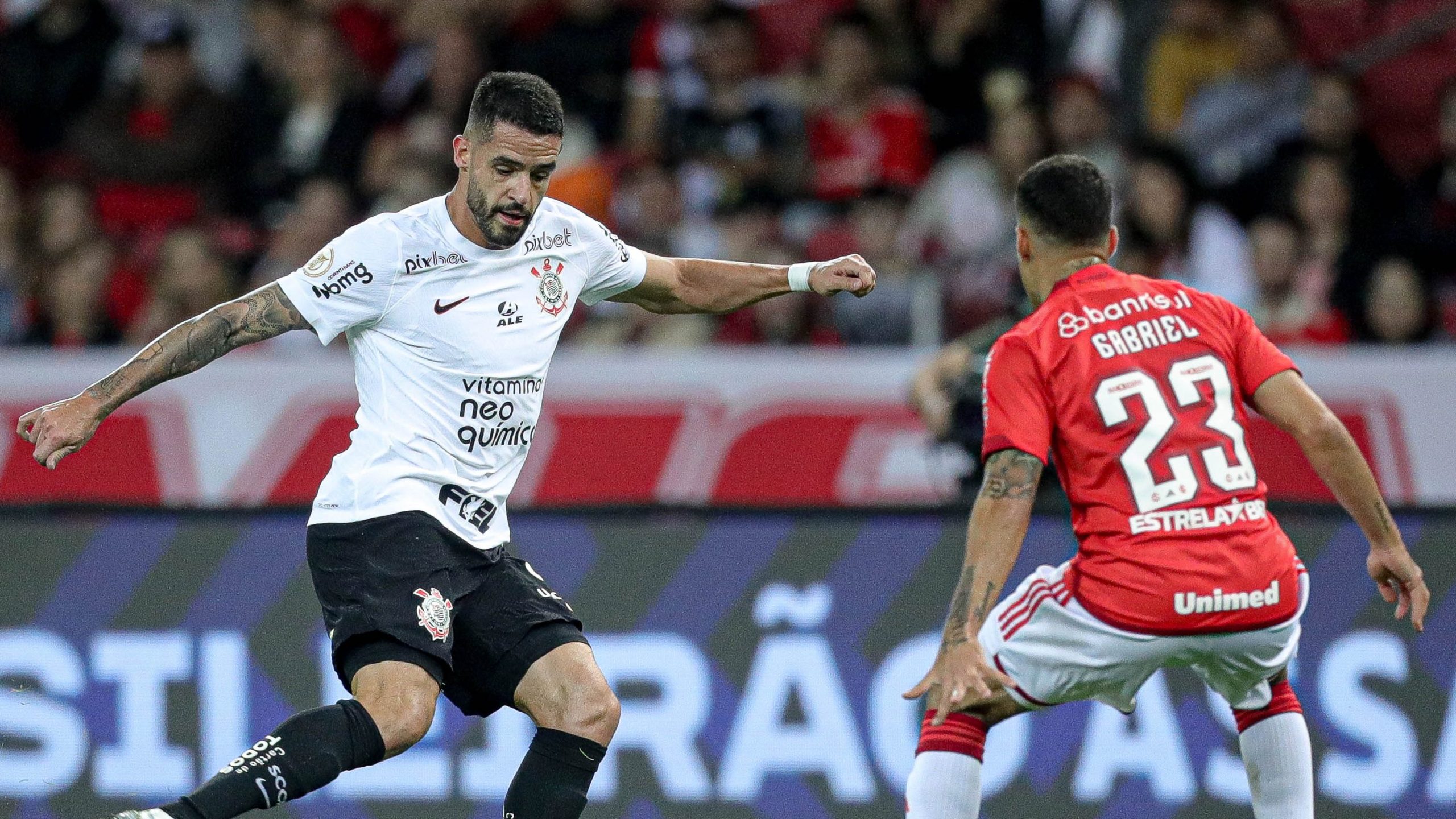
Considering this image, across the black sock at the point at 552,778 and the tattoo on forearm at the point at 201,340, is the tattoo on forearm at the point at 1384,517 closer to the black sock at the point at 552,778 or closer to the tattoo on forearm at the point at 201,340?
the black sock at the point at 552,778

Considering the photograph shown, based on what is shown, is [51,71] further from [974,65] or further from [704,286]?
[704,286]

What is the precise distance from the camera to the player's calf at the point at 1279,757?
5.02 m

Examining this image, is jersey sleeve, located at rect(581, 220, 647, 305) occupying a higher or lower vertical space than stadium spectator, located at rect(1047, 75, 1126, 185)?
lower

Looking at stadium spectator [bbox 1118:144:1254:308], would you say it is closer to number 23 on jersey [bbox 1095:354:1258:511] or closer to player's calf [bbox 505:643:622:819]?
number 23 on jersey [bbox 1095:354:1258:511]

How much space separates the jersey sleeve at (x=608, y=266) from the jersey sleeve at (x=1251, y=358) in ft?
5.47

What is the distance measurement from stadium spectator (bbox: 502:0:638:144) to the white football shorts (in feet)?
19.1

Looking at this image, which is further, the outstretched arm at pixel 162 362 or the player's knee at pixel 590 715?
the player's knee at pixel 590 715

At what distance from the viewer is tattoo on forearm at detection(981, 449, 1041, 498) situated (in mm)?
4508

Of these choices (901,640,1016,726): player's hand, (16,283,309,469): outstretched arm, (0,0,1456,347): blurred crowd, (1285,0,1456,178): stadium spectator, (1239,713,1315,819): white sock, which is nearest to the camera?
(901,640,1016,726): player's hand

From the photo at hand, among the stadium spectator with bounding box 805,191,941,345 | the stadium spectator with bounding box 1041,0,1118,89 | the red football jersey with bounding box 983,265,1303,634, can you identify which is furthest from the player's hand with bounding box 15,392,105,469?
the stadium spectator with bounding box 1041,0,1118,89

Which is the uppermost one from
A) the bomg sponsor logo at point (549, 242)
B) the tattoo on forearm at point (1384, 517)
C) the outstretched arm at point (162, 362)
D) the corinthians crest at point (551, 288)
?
the bomg sponsor logo at point (549, 242)

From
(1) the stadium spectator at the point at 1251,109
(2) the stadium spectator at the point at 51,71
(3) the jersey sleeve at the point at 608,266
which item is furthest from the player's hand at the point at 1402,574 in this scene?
(2) the stadium spectator at the point at 51,71

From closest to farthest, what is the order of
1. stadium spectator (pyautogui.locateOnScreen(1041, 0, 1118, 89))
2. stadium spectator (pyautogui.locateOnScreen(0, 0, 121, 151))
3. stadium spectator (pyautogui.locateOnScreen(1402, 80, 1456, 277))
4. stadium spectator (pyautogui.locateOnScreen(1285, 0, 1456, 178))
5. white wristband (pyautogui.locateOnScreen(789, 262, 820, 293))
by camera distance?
1. white wristband (pyautogui.locateOnScreen(789, 262, 820, 293))
2. stadium spectator (pyautogui.locateOnScreen(1402, 80, 1456, 277))
3. stadium spectator (pyautogui.locateOnScreen(1285, 0, 1456, 178))
4. stadium spectator (pyautogui.locateOnScreen(1041, 0, 1118, 89))
5. stadium spectator (pyautogui.locateOnScreen(0, 0, 121, 151))

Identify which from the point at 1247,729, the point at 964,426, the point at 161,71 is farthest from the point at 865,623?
the point at 161,71
